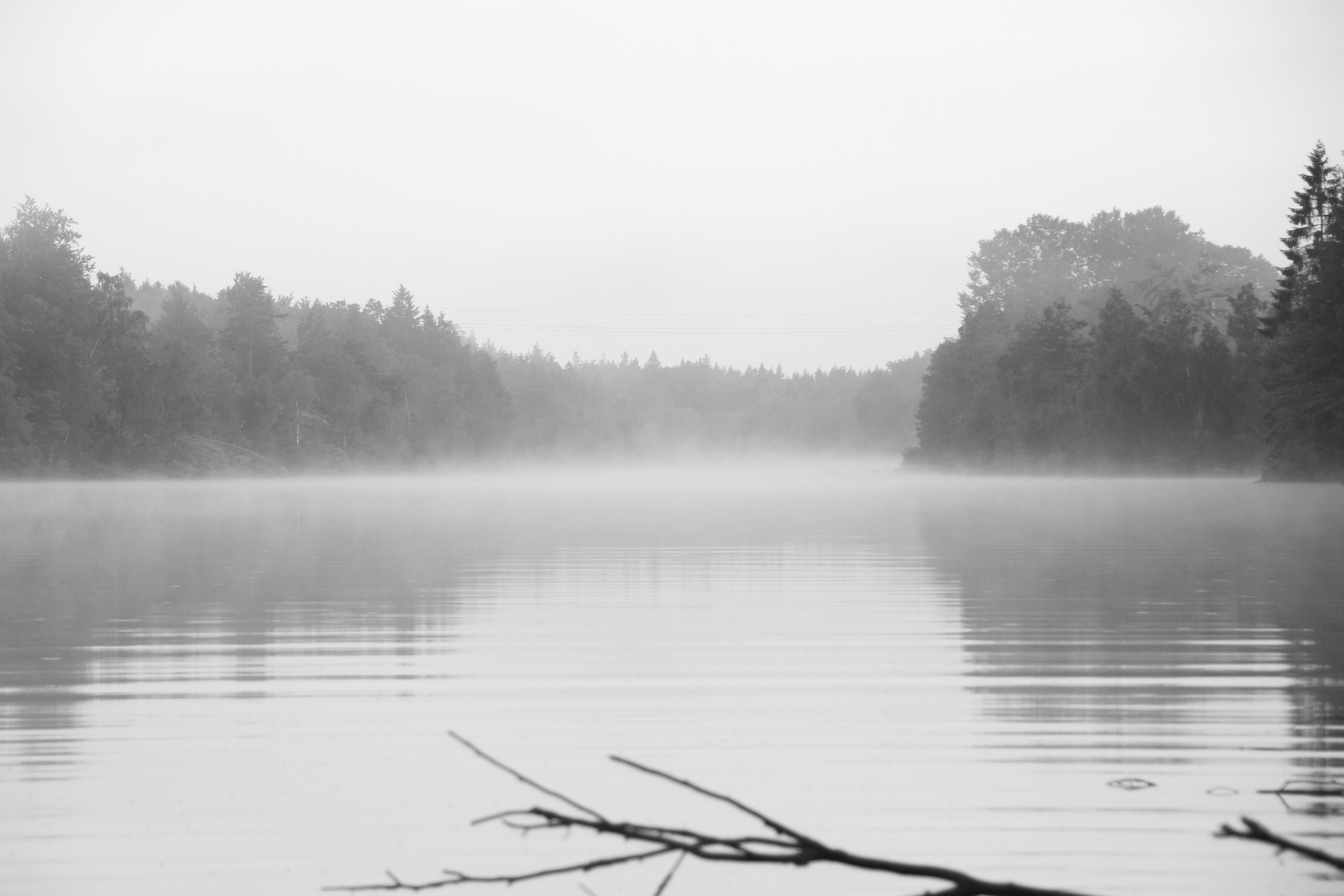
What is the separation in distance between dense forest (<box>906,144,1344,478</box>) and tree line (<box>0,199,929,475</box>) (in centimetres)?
3583

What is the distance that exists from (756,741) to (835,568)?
907 centimetres

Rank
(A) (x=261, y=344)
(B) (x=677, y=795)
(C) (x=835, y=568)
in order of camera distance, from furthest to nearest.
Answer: (A) (x=261, y=344), (C) (x=835, y=568), (B) (x=677, y=795)

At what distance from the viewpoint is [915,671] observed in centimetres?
857

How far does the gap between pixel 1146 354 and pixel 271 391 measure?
51.6 metres

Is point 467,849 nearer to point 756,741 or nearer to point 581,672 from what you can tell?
point 756,741

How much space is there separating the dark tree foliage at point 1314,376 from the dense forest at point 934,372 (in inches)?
3.8

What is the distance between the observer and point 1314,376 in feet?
140

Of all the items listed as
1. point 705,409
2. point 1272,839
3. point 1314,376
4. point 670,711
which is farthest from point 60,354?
point 705,409

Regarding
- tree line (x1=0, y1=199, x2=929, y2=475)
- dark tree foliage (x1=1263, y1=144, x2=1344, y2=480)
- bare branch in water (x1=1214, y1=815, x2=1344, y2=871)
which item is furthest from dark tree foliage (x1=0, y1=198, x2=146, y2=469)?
bare branch in water (x1=1214, y1=815, x2=1344, y2=871)

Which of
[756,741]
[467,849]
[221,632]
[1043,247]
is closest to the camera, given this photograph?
[467,849]

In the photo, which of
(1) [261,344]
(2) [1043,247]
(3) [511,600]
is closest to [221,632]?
(3) [511,600]

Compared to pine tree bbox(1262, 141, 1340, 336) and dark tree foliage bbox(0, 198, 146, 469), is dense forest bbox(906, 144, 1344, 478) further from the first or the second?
dark tree foliage bbox(0, 198, 146, 469)

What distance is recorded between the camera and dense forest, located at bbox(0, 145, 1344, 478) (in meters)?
58.1

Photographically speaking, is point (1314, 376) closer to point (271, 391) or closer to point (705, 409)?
point (271, 391)
